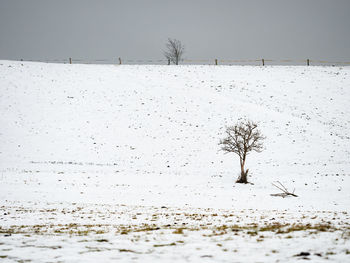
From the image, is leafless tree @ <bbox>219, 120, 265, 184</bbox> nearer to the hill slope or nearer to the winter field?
the winter field

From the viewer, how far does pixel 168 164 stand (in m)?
31.5

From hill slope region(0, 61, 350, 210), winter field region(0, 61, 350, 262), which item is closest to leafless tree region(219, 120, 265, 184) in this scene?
winter field region(0, 61, 350, 262)

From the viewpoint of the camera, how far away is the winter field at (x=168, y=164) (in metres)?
7.15

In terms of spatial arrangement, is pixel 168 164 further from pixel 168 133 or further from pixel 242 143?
pixel 242 143

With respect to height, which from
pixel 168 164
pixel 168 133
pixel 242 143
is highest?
pixel 168 133

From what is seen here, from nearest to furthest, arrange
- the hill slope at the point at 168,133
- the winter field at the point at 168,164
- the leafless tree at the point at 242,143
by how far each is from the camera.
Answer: the winter field at the point at 168,164 < the hill slope at the point at 168,133 < the leafless tree at the point at 242,143

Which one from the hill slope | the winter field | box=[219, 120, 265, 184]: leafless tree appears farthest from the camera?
box=[219, 120, 265, 184]: leafless tree

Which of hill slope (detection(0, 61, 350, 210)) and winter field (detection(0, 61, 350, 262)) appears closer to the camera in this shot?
winter field (detection(0, 61, 350, 262))

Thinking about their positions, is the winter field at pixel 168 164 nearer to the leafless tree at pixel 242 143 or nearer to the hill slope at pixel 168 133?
the hill slope at pixel 168 133

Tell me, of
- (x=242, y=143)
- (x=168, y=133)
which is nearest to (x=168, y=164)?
(x=168, y=133)

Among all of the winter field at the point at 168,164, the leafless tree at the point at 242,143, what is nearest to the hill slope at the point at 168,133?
the winter field at the point at 168,164

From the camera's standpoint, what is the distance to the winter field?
23.5 feet


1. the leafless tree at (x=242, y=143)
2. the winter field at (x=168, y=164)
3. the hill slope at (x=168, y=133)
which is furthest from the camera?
the leafless tree at (x=242, y=143)

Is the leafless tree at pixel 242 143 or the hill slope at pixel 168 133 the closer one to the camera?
the hill slope at pixel 168 133
